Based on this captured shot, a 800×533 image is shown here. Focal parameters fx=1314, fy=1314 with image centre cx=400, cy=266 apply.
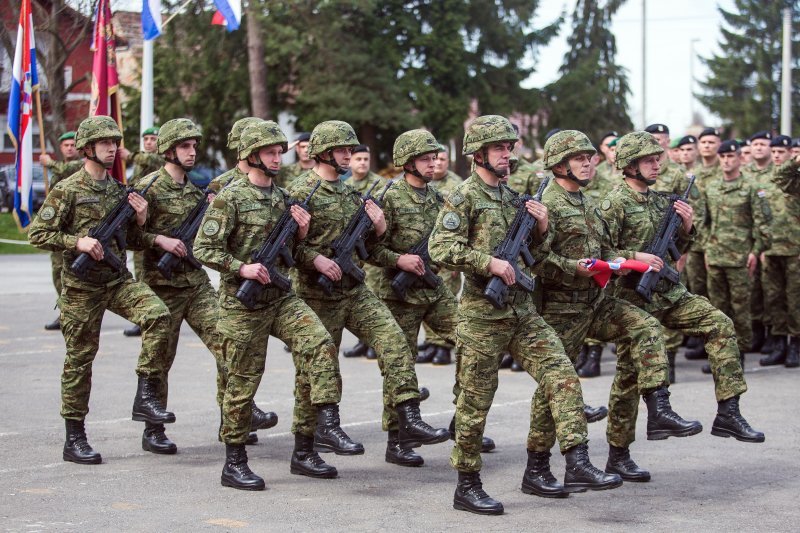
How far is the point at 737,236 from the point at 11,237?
22.2 meters

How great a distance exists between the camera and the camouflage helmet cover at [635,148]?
850 centimetres

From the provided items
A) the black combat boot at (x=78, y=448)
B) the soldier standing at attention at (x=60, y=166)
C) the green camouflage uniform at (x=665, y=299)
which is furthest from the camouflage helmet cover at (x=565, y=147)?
the soldier standing at attention at (x=60, y=166)

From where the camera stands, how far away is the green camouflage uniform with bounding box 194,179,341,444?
311 inches

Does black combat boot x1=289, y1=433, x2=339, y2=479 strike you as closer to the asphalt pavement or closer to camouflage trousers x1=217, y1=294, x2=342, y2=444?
the asphalt pavement

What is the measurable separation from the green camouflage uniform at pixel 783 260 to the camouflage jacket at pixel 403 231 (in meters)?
5.07

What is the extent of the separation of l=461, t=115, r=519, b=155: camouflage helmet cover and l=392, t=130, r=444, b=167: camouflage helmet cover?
1488 mm

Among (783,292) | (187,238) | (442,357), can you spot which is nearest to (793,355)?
(783,292)

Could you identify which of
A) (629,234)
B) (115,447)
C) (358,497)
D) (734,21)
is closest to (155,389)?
Result: (115,447)

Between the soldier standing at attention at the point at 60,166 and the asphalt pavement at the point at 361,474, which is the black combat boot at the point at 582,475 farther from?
the soldier standing at attention at the point at 60,166

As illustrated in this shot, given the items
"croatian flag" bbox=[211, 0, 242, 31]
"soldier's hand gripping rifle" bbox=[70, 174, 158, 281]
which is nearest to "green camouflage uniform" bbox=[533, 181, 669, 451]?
"soldier's hand gripping rifle" bbox=[70, 174, 158, 281]

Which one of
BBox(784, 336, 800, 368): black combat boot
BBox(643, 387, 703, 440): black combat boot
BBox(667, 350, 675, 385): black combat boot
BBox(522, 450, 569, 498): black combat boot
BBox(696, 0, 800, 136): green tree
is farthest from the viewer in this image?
BBox(696, 0, 800, 136): green tree

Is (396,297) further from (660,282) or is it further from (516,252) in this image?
(516,252)

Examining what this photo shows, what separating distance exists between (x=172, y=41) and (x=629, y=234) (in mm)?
26584

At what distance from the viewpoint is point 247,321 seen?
8.00 metres
